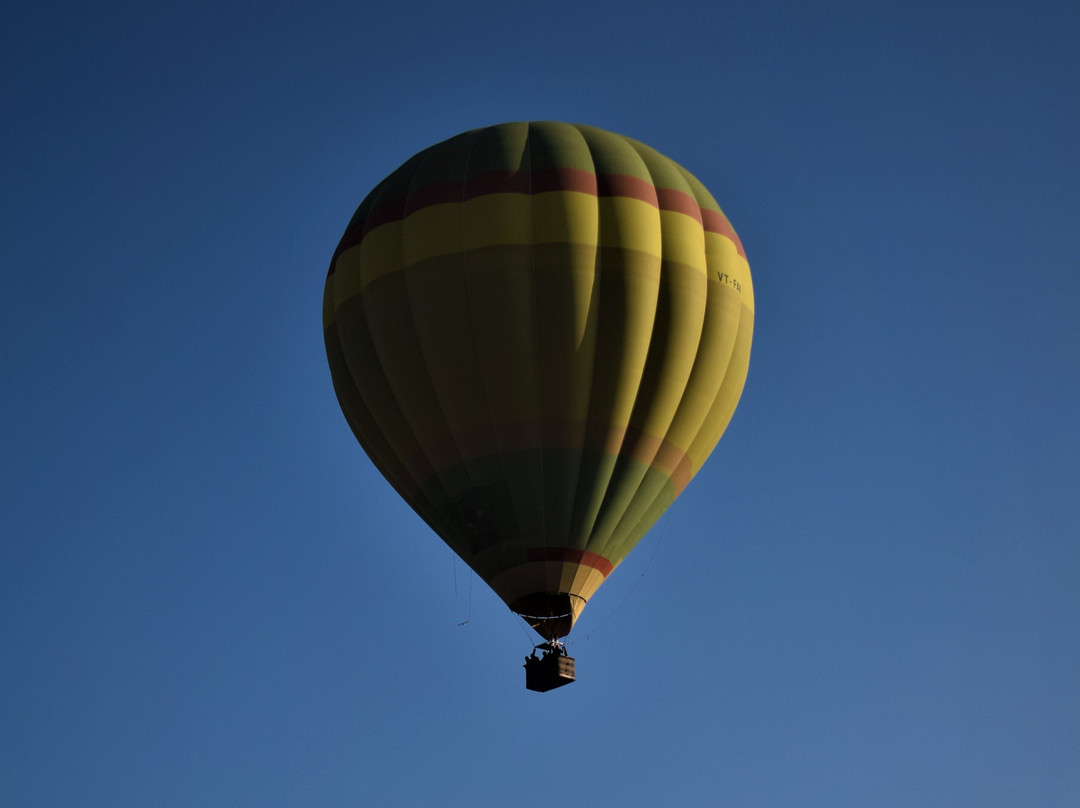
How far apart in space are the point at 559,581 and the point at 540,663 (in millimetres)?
1244

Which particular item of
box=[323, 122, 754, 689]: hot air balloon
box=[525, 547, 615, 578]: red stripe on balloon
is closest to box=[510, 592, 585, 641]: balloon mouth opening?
box=[323, 122, 754, 689]: hot air balloon

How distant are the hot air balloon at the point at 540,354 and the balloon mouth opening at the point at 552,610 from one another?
0.09 ft

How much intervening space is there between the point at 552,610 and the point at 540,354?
383 cm

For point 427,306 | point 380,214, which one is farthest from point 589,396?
point 380,214

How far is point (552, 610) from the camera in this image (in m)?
25.7

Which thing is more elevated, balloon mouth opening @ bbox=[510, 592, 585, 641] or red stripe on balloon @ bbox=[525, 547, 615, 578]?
red stripe on balloon @ bbox=[525, 547, 615, 578]

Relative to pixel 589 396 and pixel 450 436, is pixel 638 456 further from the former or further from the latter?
pixel 450 436

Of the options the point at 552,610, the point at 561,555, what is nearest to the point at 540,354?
the point at 561,555

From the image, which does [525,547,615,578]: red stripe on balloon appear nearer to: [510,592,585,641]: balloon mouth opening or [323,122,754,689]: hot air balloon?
[323,122,754,689]: hot air balloon

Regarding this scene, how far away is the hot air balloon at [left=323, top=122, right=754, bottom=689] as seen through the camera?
25.7m

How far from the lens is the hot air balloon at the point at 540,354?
2569cm

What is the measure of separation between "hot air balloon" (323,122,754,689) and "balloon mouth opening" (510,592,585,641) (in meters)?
0.03

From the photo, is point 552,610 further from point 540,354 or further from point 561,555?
point 540,354

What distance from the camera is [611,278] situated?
85.1 ft
